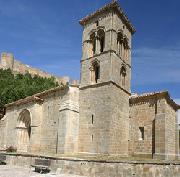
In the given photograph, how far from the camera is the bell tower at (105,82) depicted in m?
18.8

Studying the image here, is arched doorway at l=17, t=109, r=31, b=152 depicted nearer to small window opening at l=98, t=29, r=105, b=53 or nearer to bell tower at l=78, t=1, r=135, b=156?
bell tower at l=78, t=1, r=135, b=156

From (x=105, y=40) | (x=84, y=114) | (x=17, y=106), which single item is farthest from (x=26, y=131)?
(x=105, y=40)

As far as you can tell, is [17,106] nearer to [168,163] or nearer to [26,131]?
[26,131]

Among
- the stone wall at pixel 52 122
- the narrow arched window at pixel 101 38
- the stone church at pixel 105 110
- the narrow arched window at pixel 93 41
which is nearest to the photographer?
the stone church at pixel 105 110

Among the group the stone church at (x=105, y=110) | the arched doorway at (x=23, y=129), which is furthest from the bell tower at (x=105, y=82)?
the arched doorway at (x=23, y=129)

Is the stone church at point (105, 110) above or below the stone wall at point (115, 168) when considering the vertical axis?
above

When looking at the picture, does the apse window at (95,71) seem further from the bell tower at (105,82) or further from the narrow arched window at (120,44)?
the narrow arched window at (120,44)

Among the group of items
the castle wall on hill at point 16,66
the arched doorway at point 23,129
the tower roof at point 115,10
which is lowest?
the arched doorway at point 23,129

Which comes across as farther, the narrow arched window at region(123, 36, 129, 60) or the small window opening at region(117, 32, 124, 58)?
the narrow arched window at region(123, 36, 129, 60)

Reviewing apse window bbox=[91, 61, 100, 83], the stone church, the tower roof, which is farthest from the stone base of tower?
the tower roof

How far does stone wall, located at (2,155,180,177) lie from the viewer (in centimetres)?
1135

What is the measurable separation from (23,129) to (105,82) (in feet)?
34.4

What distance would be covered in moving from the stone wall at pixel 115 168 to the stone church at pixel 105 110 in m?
5.73

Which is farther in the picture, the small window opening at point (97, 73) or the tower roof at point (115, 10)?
the small window opening at point (97, 73)
